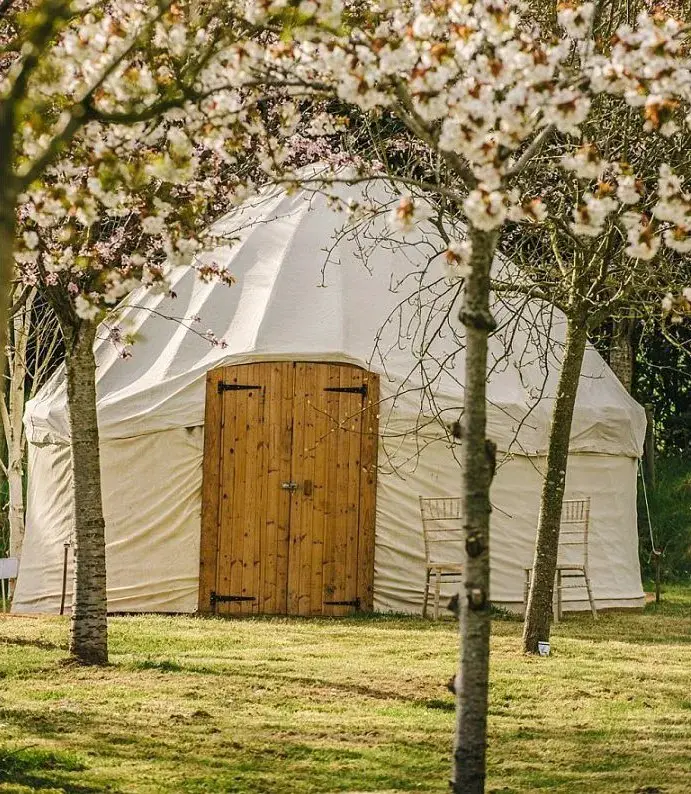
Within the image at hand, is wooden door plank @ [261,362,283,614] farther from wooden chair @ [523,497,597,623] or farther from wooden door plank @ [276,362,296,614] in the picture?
wooden chair @ [523,497,597,623]

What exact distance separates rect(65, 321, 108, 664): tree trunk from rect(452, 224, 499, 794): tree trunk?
370cm

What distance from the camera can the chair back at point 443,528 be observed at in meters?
10.7

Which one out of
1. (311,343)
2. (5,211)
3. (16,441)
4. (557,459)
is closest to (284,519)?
(311,343)

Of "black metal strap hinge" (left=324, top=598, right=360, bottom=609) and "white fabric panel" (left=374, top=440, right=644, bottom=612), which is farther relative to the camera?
"white fabric panel" (left=374, top=440, right=644, bottom=612)

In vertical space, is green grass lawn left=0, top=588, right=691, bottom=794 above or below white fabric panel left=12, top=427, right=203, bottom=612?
below

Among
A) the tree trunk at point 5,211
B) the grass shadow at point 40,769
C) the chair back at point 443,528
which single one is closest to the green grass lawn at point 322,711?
the grass shadow at point 40,769

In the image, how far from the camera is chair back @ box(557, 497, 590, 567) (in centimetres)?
1094

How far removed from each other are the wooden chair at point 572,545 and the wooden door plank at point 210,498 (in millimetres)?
2458

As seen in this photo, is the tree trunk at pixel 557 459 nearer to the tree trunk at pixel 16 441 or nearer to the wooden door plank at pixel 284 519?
the wooden door plank at pixel 284 519

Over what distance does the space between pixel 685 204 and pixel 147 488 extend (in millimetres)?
7125

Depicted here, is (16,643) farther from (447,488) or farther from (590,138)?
(590,138)

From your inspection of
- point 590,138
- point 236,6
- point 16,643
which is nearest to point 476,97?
point 236,6

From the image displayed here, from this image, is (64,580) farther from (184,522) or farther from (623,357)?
(623,357)

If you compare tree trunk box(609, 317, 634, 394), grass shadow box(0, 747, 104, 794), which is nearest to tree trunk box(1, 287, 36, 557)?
tree trunk box(609, 317, 634, 394)
